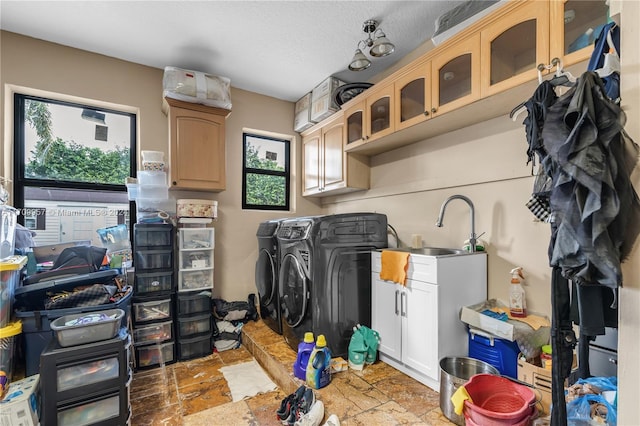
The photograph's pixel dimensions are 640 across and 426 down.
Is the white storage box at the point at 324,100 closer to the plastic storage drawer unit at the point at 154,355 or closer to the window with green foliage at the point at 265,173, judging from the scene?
the window with green foliage at the point at 265,173

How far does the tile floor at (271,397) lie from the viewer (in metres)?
1.59

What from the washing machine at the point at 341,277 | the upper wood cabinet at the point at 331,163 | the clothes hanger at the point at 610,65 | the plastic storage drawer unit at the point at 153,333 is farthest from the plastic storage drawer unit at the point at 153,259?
the clothes hanger at the point at 610,65

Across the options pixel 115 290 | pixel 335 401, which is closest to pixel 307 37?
pixel 115 290

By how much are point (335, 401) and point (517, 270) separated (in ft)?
4.52

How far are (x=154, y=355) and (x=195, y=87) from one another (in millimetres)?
2412

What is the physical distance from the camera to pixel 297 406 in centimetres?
168

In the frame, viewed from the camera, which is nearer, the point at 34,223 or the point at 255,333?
the point at 34,223

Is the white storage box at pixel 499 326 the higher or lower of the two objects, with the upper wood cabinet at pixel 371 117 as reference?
lower

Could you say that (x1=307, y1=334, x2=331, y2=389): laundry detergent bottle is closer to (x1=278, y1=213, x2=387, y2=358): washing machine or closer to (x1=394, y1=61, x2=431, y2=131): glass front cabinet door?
(x1=278, y1=213, x2=387, y2=358): washing machine

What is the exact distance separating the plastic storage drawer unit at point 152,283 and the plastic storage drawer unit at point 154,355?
455 millimetres

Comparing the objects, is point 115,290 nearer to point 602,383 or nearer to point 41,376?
point 41,376

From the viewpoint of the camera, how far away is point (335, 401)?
5.58ft

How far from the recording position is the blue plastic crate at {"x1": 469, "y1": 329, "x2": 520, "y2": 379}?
1.67m

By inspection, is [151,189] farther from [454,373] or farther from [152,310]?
[454,373]
